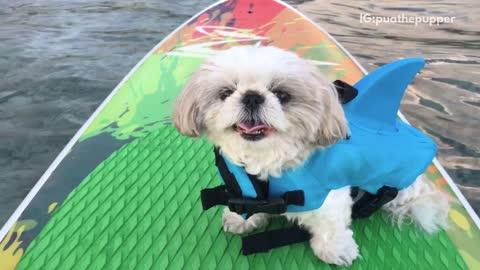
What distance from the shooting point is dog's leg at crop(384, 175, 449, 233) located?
1.54 metres

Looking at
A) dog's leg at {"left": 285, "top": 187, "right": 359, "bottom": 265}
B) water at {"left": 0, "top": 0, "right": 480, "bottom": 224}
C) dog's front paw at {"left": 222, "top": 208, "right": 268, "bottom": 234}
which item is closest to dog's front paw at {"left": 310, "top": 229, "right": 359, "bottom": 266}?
dog's leg at {"left": 285, "top": 187, "right": 359, "bottom": 265}

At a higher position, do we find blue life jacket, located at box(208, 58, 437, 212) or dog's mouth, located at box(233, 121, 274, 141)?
dog's mouth, located at box(233, 121, 274, 141)

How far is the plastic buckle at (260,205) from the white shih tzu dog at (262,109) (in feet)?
0.26

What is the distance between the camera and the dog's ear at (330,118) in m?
1.11

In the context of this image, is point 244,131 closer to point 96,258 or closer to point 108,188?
point 96,258

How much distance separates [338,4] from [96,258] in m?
5.39

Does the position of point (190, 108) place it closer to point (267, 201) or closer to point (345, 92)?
point (267, 201)

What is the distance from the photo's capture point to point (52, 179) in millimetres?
1895

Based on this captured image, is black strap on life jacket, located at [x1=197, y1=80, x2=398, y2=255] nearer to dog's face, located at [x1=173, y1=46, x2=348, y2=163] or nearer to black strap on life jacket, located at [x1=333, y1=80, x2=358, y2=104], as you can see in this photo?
black strap on life jacket, located at [x1=333, y1=80, x2=358, y2=104]

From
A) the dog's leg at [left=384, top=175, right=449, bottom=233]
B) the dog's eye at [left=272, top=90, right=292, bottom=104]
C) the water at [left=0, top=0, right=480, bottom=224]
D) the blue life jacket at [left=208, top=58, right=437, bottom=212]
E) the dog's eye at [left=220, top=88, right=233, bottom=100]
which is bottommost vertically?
the water at [left=0, top=0, right=480, bottom=224]

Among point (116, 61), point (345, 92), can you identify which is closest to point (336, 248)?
point (345, 92)

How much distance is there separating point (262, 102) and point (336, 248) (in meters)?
0.61

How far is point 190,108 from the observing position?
45.9 inches

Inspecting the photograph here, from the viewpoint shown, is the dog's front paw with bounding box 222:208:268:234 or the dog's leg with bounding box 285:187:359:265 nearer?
the dog's leg with bounding box 285:187:359:265
